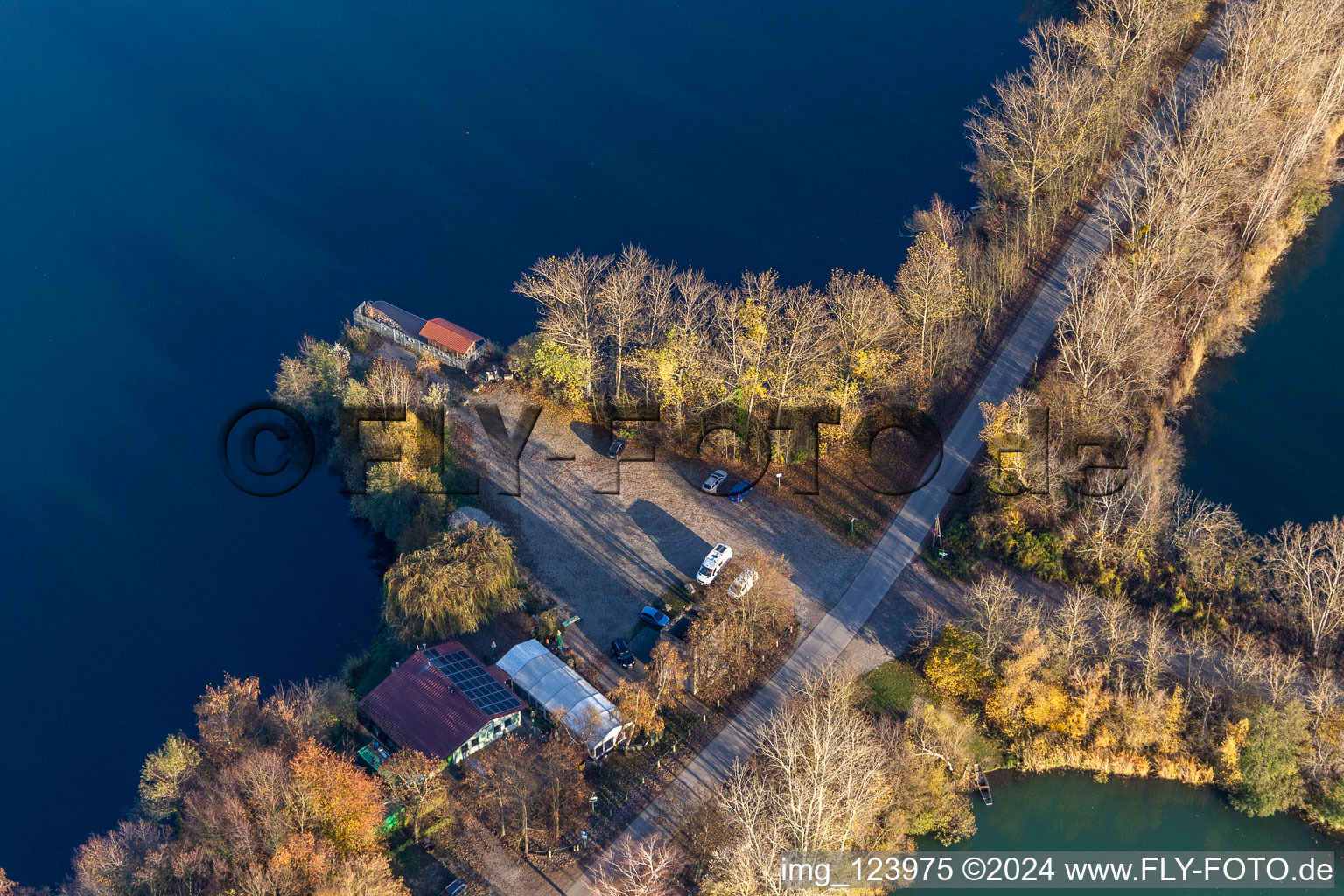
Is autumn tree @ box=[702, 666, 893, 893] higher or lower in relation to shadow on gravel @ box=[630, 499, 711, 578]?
lower

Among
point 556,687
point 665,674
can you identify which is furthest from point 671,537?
point 556,687

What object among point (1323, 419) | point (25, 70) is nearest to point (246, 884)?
point (1323, 419)

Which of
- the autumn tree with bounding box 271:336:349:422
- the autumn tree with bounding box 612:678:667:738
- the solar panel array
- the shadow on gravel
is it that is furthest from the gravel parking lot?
the autumn tree with bounding box 271:336:349:422

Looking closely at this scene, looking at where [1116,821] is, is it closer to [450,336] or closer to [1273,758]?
[1273,758]

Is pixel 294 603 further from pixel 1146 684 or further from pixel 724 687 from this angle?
pixel 1146 684

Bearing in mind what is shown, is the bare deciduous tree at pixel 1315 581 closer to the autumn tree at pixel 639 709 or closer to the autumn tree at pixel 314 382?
the autumn tree at pixel 639 709

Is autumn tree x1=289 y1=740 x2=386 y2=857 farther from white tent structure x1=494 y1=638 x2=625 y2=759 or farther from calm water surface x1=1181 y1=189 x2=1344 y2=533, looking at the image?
calm water surface x1=1181 y1=189 x2=1344 y2=533

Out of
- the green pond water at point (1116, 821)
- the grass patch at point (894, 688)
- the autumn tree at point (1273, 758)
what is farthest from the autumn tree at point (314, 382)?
the autumn tree at point (1273, 758)
